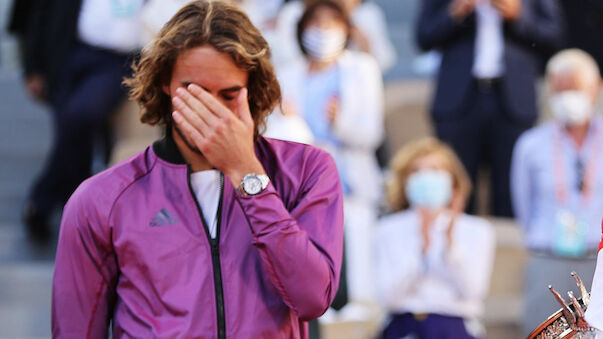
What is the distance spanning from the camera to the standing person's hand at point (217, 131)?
8.46 feet

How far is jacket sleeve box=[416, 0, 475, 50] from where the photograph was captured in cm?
708

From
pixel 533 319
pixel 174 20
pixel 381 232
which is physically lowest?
pixel 533 319

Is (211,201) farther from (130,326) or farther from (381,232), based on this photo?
(381,232)

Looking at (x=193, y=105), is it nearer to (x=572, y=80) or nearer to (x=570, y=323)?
(x=570, y=323)

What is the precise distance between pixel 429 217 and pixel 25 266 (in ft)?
7.50

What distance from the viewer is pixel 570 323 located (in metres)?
2.46

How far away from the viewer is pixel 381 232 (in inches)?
235

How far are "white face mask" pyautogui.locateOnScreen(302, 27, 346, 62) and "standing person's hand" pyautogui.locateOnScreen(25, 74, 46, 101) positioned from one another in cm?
176

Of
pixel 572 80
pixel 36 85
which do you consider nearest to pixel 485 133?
pixel 572 80

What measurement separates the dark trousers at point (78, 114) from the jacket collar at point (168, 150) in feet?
13.3

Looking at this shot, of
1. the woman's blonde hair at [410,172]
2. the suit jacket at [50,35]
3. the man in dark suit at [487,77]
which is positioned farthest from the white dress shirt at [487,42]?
the suit jacket at [50,35]

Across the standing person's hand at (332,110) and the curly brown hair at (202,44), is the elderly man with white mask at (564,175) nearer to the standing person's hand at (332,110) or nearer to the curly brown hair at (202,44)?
the standing person's hand at (332,110)

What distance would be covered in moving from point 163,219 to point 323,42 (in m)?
4.13

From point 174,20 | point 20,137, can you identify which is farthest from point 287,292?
point 20,137
